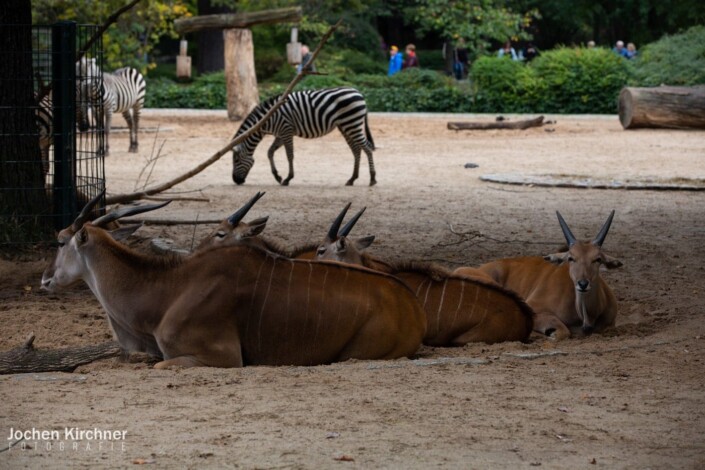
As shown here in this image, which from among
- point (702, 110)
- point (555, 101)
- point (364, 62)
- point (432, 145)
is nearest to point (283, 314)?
point (432, 145)

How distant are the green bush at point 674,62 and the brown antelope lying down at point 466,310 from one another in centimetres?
2165

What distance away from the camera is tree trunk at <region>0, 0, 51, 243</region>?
9148mm

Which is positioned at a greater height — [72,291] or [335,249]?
[335,249]

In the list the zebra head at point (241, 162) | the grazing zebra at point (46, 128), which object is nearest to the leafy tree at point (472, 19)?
the zebra head at point (241, 162)

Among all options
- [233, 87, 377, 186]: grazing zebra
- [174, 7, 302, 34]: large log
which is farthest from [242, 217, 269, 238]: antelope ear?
[174, 7, 302, 34]: large log

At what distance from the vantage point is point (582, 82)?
28594 mm

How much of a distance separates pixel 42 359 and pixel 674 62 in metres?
24.9

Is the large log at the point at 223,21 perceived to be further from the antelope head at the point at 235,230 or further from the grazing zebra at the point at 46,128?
the antelope head at the point at 235,230

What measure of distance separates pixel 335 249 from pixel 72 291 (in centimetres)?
223

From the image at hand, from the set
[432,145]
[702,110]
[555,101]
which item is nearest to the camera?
[432,145]

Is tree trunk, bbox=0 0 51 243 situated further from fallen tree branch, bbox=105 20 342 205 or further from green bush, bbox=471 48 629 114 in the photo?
green bush, bbox=471 48 629 114

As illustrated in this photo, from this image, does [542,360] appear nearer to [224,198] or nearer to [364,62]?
[224,198]

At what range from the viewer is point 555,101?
28.7 meters

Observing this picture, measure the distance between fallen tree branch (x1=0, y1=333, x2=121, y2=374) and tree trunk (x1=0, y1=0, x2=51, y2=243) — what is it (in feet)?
10.3
